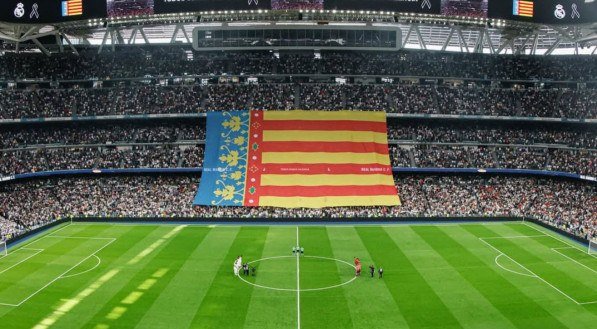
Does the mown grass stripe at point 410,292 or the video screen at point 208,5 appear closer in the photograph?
the mown grass stripe at point 410,292

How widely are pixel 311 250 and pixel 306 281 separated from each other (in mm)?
7422

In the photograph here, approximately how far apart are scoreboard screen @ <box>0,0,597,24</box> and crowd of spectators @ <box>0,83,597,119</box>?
44.1 feet

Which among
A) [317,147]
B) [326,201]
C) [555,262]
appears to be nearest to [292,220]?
[326,201]

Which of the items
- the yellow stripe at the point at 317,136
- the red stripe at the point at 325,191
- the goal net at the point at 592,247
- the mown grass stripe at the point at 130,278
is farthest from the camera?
the yellow stripe at the point at 317,136

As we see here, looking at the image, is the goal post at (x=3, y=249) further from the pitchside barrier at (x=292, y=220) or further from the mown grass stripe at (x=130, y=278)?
the pitchside barrier at (x=292, y=220)

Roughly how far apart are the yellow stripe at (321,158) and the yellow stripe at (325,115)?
13.7ft

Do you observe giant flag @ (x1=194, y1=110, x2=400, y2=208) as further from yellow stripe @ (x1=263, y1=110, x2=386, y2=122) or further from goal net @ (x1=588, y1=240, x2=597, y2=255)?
goal net @ (x1=588, y1=240, x2=597, y2=255)

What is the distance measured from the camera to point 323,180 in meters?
55.3

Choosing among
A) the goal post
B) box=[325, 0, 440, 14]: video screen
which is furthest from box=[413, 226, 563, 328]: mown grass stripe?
the goal post

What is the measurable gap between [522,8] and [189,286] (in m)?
37.9

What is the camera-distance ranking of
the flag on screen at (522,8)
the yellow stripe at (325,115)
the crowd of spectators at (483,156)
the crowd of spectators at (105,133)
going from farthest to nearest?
the crowd of spectators at (105,133), the yellow stripe at (325,115), the crowd of spectators at (483,156), the flag on screen at (522,8)

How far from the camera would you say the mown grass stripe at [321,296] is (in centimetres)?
2627

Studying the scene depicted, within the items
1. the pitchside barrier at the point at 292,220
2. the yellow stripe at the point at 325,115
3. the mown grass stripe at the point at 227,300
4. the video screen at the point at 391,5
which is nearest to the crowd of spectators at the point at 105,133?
the yellow stripe at the point at 325,115

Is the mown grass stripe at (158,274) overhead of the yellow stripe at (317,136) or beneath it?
beneath
